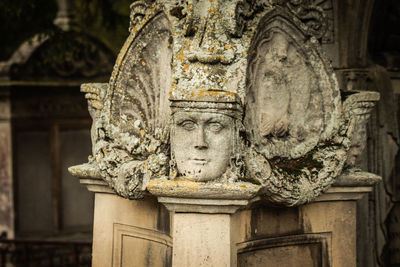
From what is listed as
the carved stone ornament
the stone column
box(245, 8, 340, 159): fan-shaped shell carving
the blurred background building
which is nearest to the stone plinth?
the carved stone ornament

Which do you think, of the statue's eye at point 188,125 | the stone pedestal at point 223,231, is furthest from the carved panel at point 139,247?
the statue's eye at point 188,125

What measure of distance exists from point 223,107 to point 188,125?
195 mm

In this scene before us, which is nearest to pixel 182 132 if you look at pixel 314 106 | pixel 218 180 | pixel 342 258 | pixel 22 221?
pixel 218 180

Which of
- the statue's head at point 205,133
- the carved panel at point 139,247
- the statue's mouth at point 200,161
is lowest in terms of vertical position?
the carved panel at point 139,247

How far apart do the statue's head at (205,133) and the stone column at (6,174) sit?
4.66 meters

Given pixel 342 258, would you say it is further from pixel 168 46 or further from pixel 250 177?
pixel 168 46

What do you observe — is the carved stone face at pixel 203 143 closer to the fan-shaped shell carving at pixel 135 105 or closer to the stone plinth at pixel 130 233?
the fan-shaped shell carving at pixel 135 105

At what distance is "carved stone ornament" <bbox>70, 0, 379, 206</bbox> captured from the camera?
3.29 metres

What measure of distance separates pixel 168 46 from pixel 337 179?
4.05ft

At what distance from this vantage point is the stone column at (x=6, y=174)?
7.53m

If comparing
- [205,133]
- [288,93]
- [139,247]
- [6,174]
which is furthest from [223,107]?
[6,174]

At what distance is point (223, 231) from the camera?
3338mm

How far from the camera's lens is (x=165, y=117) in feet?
12.4

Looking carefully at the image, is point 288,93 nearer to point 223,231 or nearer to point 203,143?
point 203,143
